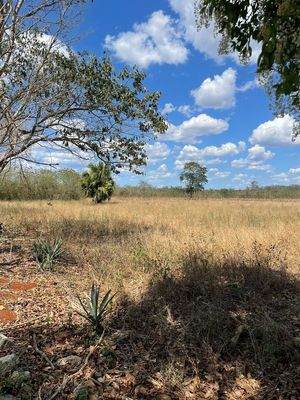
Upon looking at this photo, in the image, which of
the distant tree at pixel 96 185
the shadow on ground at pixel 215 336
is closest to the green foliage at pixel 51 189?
→ the distant tree at pixel 96 185

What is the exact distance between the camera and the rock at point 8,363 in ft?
12.0

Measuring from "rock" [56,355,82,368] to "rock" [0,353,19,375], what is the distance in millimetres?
437

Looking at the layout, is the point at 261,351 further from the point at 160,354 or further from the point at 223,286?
the point at 223,286

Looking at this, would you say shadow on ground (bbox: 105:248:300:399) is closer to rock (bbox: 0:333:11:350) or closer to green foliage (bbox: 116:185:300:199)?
rock (bbox: 0:333:11:350)

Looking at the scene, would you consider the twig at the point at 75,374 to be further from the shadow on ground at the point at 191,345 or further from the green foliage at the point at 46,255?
the green foliage at the point at 46,255

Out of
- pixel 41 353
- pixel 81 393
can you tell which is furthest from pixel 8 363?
pixel 81 393

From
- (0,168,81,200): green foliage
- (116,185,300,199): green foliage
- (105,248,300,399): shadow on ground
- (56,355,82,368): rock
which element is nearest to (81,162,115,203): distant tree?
(0,168,81,200): green foliage

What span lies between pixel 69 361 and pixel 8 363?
0.61 metres

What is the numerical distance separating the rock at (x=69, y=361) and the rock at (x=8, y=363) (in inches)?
17.2

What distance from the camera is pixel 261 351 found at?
421 centimetres

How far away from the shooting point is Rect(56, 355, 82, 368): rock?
157 inches

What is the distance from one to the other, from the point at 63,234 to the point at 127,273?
15.7 feet

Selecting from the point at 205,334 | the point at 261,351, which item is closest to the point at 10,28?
the point at 205,334

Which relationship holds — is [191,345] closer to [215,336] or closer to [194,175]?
[215,336]
